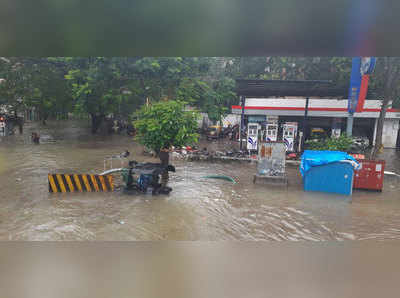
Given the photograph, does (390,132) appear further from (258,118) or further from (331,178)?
(331,178)

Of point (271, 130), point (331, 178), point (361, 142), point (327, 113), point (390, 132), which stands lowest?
point (331, 178)

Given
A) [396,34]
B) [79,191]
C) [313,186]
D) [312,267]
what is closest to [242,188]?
[313,186]

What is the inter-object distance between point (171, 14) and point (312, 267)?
2722mm

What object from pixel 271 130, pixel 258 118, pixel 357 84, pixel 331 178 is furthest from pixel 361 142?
pixel 331 178

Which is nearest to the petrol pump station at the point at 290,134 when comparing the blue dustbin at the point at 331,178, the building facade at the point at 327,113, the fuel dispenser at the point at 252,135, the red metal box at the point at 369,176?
the fuel dispenser at the point at 252,135

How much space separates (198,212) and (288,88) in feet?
45.4

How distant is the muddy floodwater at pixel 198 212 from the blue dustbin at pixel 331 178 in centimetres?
38

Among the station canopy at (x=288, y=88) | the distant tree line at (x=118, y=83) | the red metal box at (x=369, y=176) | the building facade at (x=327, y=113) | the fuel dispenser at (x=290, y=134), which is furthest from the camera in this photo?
the building facade at (x=327, y=113)

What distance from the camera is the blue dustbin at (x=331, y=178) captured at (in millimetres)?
9586

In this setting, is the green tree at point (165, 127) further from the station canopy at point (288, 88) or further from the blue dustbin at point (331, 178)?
the station canopy at point (288, 88)

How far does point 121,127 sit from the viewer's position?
1124 inches

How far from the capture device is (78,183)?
9.29 m

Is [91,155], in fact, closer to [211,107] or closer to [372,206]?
[211,107]

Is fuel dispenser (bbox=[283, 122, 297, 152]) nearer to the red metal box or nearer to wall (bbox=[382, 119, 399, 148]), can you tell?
the red metal box
